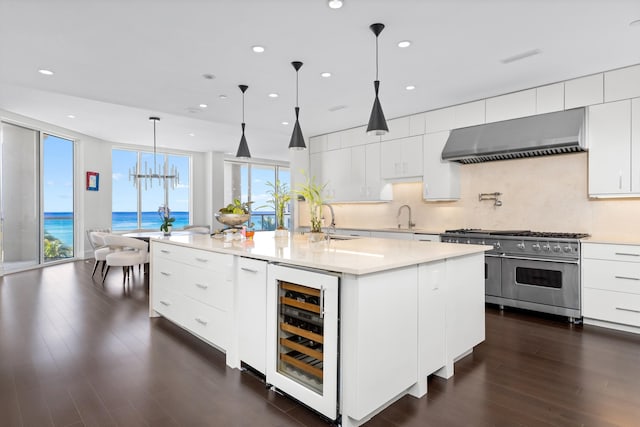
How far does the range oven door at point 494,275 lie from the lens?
13.1 ft

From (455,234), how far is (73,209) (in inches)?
301

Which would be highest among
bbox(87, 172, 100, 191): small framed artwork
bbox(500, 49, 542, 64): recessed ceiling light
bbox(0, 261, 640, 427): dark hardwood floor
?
bbox(500, 49, 542, 64): recessed ceiling light

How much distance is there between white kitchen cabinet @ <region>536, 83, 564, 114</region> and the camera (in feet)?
12.7

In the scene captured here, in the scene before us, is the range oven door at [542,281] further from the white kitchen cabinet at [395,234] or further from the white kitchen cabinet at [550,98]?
the white kitchen cabinet at [550,98]

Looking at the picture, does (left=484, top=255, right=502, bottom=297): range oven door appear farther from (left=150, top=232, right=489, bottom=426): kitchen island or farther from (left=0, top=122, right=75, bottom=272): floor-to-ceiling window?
(left=0, top=122, right=75, bottom=272): floor-to-ceiling window

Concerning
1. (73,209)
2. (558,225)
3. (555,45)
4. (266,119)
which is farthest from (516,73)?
(73,209)

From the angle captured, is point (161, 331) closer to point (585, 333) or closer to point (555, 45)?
point (585, 333)

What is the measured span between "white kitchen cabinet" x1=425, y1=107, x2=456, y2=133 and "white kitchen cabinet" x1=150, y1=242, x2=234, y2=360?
3.63 meters

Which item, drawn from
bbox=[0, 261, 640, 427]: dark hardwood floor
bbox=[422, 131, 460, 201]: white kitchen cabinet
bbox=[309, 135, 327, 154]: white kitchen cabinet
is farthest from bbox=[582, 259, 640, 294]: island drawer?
bbox=[309, 135, 327, 154]: white kitchen cabinet

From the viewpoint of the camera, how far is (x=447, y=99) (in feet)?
14.9

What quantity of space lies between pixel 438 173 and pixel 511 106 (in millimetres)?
1176

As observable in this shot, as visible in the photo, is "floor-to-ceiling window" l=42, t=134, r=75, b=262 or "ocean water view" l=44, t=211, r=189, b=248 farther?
"ocean water view" l=44, t=211, r=189, b=248

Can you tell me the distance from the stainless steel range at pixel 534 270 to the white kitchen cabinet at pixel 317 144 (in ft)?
10.9

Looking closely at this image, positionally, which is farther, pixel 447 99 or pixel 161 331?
pixel 447 99
